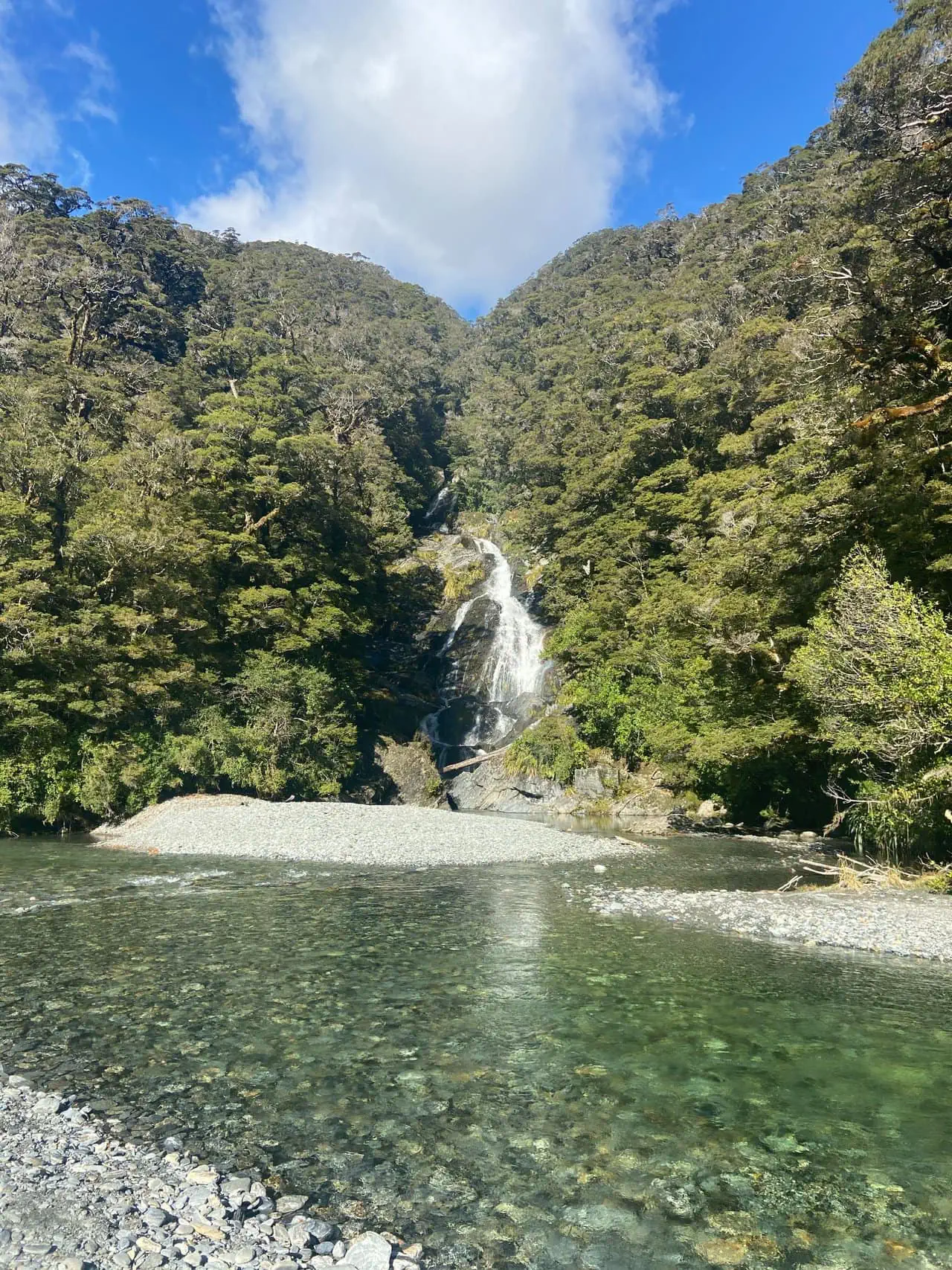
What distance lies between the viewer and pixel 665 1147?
5875 millimetres

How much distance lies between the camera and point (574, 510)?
52406 millimetres

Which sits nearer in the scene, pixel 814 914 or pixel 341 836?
pixel 814 914

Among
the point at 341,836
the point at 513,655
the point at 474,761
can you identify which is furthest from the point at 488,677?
the point at 341,836

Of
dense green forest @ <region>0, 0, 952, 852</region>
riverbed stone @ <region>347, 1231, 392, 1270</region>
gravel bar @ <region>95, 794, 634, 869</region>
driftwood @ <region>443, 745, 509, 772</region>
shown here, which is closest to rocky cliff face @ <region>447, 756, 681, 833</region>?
driftwood @ <region>443, 745, 509, 772</region>

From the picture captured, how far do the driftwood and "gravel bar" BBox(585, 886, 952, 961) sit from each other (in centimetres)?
2733

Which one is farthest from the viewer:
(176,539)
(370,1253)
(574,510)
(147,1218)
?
(574,510)

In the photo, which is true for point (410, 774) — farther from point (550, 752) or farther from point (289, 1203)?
point (289, 1203)

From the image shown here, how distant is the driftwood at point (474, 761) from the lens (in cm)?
4412

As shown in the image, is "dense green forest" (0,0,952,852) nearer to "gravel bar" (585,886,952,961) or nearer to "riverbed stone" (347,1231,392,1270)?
"gravel bar" (585,886,952,961)

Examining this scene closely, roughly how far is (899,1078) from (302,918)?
10.3 meters

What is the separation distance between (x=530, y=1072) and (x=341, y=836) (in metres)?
19.1

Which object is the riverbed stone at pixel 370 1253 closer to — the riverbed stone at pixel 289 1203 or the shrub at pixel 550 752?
the riverbed stone at pixel 289 1203

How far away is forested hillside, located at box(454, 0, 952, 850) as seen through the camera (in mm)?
16859

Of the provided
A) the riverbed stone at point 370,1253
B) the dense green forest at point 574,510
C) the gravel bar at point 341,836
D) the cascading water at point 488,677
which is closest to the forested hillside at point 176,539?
the dense green forest at point 574,510
